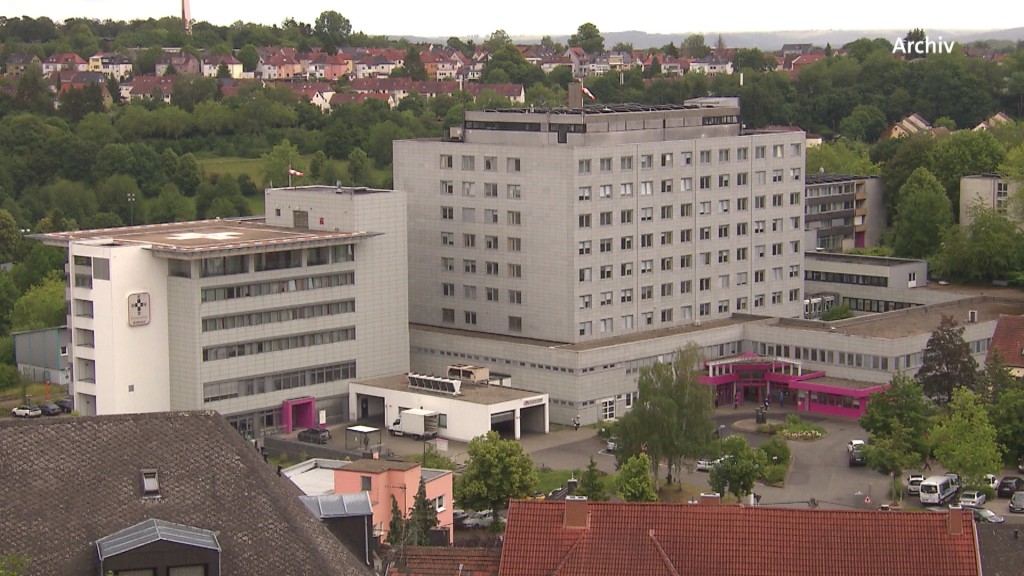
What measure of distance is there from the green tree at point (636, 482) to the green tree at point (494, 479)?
3.27 metres

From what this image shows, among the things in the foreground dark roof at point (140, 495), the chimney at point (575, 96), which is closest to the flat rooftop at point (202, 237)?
the chimney at point (575, 96)

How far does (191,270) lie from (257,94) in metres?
125

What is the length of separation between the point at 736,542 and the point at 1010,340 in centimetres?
5588

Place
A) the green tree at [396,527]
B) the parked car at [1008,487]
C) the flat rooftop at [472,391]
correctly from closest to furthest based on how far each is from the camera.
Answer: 1. the green tree at [396,527]
2. the parked car at [1008,487]
3. the flat rooftop at [472,391]

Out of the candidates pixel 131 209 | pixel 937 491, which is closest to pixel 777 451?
pixel 937 491

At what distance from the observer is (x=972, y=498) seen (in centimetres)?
6562

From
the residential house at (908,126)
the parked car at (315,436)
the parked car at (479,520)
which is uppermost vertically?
the residential house at (908,126)

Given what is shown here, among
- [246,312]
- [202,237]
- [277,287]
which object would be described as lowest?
[246,312]

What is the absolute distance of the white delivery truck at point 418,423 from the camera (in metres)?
79.6

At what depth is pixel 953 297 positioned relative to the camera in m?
103

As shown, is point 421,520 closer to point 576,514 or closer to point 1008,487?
point 576,514

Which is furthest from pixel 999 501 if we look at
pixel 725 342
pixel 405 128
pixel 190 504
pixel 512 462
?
pixel 405 128

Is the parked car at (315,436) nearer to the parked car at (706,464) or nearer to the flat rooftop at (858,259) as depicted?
the parked car at (706,464)

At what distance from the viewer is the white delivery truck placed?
7962 centimetres
